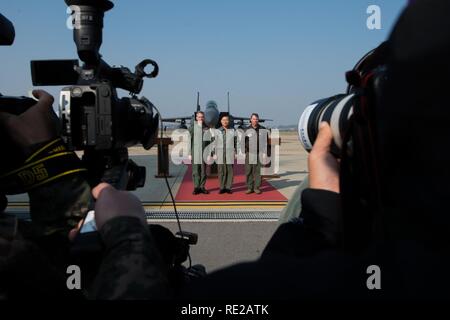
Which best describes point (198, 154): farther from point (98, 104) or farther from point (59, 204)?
point (59, 204)

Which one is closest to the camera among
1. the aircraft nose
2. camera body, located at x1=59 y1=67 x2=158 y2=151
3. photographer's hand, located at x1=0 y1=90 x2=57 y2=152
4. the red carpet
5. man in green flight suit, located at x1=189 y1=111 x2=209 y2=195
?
photographer's hand, located at x1=0 y1=90 x2=57 y2=152

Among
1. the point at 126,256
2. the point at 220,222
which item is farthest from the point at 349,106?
the point at 220,222

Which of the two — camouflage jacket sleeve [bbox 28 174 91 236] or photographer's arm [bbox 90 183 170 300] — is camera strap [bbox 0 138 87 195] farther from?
photographer's arm [bbox 90 183 170 300]

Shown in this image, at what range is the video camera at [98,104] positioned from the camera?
134 centimetres

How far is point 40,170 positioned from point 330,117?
0.89m

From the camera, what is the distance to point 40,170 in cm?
117

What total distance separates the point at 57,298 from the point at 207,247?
3.19 meters

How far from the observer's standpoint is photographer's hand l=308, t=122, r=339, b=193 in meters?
0.81

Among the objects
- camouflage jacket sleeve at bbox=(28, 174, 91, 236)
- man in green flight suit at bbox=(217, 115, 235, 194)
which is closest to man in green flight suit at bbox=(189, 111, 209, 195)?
man in green flight suit at bbox=(217, 115, 235, 194)

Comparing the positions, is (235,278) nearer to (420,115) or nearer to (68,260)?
(420,115)

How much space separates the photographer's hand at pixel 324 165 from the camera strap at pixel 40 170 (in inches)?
32.1

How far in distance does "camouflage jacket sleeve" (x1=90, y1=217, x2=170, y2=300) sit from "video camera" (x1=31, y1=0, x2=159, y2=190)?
589mm

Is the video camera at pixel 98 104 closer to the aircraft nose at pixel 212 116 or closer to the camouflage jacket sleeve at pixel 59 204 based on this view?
the camouflage jacket sleeve at pixel 59 204

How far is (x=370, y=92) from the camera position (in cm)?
64
